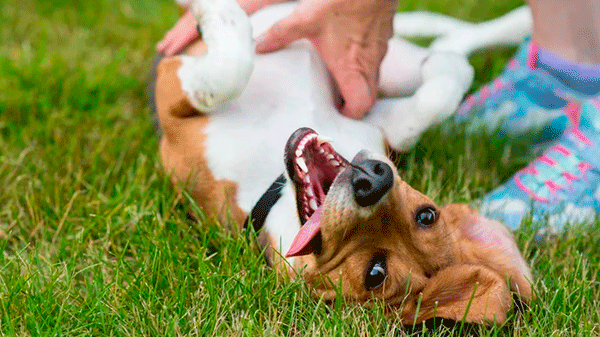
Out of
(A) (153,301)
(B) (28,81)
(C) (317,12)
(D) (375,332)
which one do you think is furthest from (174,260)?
(B) (28,81)

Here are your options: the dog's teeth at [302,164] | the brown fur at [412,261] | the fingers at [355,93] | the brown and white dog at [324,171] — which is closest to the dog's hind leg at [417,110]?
the brown and white dog at [324,171]

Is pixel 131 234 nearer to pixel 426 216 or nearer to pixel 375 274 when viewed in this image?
pixel 375 274

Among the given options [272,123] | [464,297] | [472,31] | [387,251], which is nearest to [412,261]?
[387,251]

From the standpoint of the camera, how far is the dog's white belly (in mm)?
2797

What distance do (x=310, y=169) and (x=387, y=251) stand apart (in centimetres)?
40

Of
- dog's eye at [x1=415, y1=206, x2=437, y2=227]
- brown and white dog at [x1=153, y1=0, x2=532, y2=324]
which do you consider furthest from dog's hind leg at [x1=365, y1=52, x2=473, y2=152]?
dog's eye at [x1=415, y1=206, x2=437, y2=227]

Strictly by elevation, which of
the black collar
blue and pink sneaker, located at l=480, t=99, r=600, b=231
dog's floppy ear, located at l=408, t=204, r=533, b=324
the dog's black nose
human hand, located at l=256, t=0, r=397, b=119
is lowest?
blue and pink sneaker, located at l=480, t=99, r=600, b=231

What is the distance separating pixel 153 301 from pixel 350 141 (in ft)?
3.48

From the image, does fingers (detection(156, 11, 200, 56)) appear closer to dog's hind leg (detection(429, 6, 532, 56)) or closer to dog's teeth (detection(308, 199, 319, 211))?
dog's teeth (detection(308, 199, 319, 211))

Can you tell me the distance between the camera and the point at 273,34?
3.03 meters

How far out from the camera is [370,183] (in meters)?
2.26

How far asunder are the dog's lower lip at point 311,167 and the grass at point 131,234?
0.25 meters

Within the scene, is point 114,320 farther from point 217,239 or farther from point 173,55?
point 173,55

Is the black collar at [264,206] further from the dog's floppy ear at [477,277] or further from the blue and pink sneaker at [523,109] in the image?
the blue and pink sneaker at [523,109]
